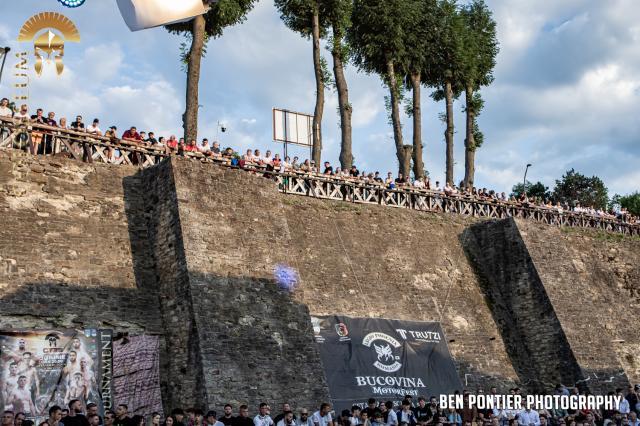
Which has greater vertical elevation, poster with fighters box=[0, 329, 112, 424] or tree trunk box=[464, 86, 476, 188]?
tree trunk box=[464, 86, 476, 188]

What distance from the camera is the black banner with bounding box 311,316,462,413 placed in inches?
781

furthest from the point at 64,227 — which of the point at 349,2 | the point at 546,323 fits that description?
the point at 349,2

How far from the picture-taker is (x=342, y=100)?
30453 mm

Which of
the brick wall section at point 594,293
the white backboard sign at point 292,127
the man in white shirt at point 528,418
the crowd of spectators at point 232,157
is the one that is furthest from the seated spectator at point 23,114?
the brick wall section at point 594,293

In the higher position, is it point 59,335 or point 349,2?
point 349,2

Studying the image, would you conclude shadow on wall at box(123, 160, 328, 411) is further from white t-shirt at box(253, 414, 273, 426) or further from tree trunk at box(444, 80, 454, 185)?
tree trunk at box(444, 80, 454, 185)

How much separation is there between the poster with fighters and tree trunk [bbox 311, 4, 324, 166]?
46.9 feet

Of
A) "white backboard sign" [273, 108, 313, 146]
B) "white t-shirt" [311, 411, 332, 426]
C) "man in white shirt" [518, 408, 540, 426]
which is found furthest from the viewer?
"white backboard sign" [273, 108, 313, 146]

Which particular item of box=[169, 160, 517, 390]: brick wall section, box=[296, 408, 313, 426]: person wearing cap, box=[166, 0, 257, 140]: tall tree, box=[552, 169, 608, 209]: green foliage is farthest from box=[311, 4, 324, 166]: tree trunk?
box=[552, 169, 608, 209]: green foliage

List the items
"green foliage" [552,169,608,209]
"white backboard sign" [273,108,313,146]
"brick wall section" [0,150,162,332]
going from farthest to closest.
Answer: "green foliage" [552,169,608,209]
"white backboard sign" [273,108,313,146]
"brick wall section" [0,150,162,332]

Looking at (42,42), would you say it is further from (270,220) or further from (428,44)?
(428,44)

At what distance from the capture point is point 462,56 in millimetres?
34688

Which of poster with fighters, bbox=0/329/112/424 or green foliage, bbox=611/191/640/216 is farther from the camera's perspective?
green foliage, bbox=611/191/640/216

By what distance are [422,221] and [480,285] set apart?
266 cm
